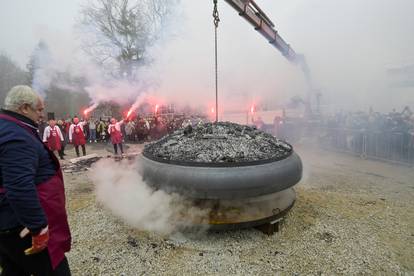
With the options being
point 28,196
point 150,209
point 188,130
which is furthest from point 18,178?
point 188,130

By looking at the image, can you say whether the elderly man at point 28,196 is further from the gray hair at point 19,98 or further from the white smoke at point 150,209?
the white smoke at point 150,209

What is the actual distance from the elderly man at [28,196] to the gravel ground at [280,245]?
1.35 meters

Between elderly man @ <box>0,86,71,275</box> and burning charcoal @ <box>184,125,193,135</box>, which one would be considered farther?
burning charcoal @ <box>184,125,193,135</box>

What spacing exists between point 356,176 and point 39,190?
24.4 ft

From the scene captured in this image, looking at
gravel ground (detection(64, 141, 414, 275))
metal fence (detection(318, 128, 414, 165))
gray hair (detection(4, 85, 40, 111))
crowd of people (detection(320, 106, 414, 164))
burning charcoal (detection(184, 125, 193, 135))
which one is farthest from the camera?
crowd of people (detection(320, 106, 414, 164))

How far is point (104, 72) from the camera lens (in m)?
18.1

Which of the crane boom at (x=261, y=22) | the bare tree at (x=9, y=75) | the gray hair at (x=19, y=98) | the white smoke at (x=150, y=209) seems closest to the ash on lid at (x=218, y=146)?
the white smoke at (x=150, y=209)

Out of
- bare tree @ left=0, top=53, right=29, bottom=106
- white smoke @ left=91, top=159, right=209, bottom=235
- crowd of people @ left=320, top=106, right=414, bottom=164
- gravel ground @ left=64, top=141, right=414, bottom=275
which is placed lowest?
gravel ground @ left=64, top=141, right=414, bottom=275

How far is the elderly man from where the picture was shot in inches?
64.7

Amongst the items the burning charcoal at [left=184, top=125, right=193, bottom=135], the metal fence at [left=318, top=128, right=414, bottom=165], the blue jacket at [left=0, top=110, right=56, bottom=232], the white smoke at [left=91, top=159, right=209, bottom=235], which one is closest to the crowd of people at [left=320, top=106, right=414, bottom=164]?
the metal fence at [left=318, top=128, right=414, bottom=165]

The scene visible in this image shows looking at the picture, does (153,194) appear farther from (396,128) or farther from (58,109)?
(58,109)

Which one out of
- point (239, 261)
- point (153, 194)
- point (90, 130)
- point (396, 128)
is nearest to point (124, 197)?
point (153, 194)

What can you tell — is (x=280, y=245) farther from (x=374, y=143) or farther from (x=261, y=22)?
(x=374, y=143)

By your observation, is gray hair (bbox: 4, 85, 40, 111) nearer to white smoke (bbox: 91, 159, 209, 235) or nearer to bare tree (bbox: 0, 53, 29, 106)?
white smoke (bbox: 91, 159, 209, 235)
